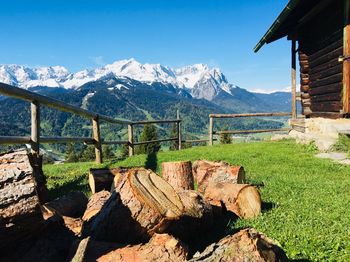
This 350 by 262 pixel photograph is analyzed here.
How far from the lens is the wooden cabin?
1220 cm

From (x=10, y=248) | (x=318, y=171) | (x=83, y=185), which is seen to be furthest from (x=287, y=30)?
(x=10, y=248)

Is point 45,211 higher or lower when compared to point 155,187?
lower

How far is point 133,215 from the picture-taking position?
3904 mm

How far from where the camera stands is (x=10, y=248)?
339cm

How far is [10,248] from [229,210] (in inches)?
120

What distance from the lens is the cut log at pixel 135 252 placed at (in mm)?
3322

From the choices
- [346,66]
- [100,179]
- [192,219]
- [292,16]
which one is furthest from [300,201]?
[292,16]

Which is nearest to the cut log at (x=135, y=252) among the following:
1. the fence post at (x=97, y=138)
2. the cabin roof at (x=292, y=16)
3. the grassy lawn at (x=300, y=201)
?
the grassy lawn at (x=300, y=201)

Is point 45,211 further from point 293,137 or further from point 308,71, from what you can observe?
point 293,137

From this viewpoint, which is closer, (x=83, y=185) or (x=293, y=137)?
(x=83, y=185)

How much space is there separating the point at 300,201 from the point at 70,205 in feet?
11.9

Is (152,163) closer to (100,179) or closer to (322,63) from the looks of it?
(100,179)

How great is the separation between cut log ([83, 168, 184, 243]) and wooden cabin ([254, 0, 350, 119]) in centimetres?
995

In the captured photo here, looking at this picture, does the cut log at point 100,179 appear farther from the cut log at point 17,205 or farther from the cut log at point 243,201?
the cut log at point 17,205
